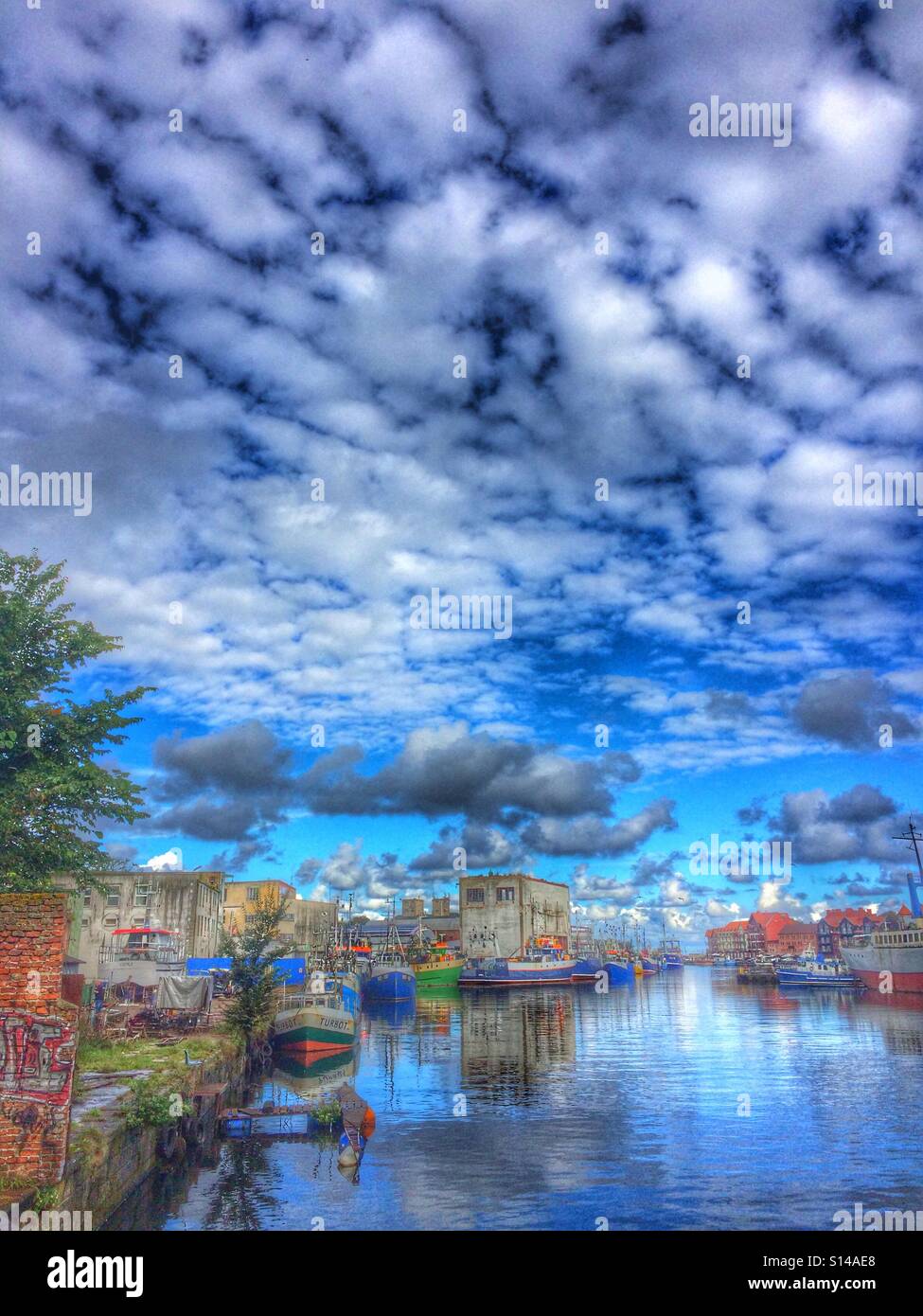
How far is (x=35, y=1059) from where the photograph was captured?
1341 centimetres

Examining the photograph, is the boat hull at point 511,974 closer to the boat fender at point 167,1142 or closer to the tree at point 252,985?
the tree at point 252,985

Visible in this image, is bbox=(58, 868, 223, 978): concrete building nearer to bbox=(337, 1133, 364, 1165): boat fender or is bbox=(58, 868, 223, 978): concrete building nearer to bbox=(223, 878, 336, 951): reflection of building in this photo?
bbox=(223, 878, 336, 951): reflection of building

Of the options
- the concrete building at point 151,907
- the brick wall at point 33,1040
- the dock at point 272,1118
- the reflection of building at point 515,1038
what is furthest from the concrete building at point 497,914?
the brick wall at point 33,1040

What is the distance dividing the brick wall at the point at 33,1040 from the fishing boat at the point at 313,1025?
1365 inches

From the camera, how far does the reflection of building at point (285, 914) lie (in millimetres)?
104875

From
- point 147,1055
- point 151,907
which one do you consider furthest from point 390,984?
point 147,1055

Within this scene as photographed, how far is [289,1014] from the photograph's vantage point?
153ft

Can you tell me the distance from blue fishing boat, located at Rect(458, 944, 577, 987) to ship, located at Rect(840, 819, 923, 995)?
122 feet

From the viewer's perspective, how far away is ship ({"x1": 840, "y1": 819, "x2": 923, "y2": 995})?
93.8m

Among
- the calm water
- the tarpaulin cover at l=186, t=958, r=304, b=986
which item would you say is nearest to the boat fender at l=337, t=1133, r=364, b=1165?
the calm water

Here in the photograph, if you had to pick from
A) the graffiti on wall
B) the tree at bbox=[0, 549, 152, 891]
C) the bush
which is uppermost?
Result: the tree at bbox=[0, 549, 152, 891]
